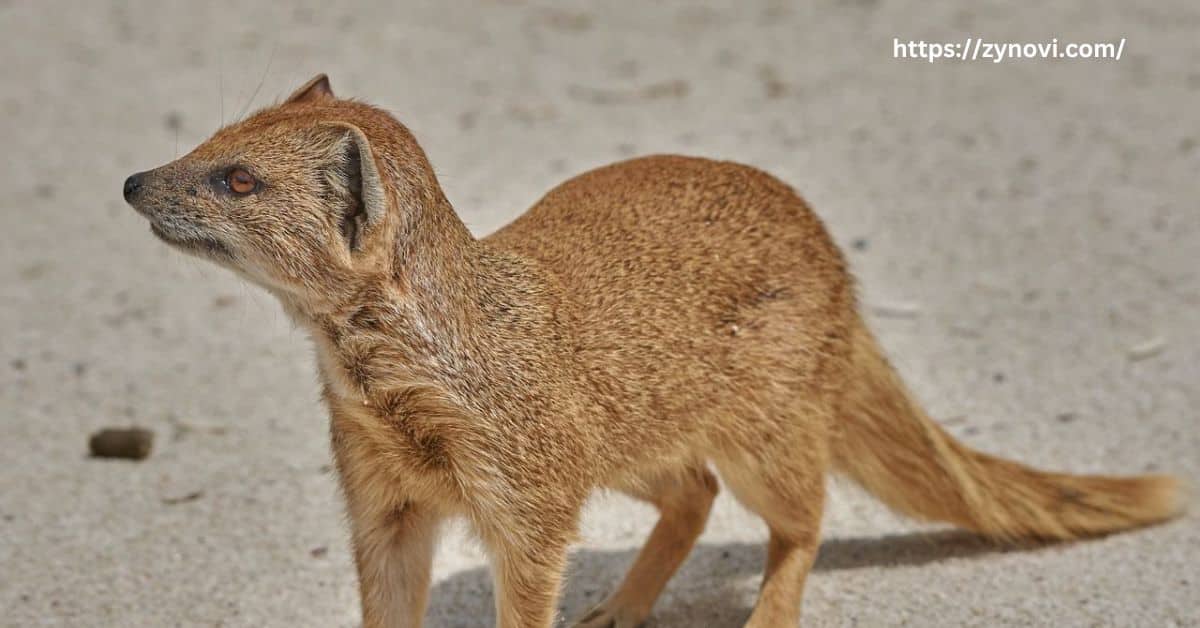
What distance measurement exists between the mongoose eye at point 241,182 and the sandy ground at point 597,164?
1.26 metres

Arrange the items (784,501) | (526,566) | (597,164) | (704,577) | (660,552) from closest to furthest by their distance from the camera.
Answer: (526,566), (784,501), (660,552), (704,577), (597,164)

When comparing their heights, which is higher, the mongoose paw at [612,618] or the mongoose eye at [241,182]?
the mongoose eye at [241,182]

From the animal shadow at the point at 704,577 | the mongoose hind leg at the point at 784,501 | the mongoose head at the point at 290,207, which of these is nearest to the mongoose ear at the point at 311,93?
the mongoose head at the point at 290,207

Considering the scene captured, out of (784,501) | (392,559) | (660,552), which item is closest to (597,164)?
(660,552)

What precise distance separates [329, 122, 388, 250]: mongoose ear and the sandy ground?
48.8 inches

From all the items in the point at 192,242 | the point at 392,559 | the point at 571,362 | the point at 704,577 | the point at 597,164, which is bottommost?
the point at 704,577

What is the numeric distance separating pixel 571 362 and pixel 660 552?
2.67 feet

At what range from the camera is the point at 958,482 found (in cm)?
385

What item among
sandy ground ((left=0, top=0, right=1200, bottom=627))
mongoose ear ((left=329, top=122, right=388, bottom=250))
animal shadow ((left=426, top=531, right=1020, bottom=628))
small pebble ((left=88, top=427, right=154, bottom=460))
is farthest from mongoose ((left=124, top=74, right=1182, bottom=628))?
small pebble ((left=88, top=427, right=154, bottom=460))

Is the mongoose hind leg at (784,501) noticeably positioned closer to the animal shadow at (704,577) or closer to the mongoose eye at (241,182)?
the animal shadow at (704,577)

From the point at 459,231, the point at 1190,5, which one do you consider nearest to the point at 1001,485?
the point at 459,231

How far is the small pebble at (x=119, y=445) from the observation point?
4.47m

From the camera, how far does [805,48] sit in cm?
782

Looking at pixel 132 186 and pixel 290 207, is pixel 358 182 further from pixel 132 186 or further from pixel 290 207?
pixel 132 186
